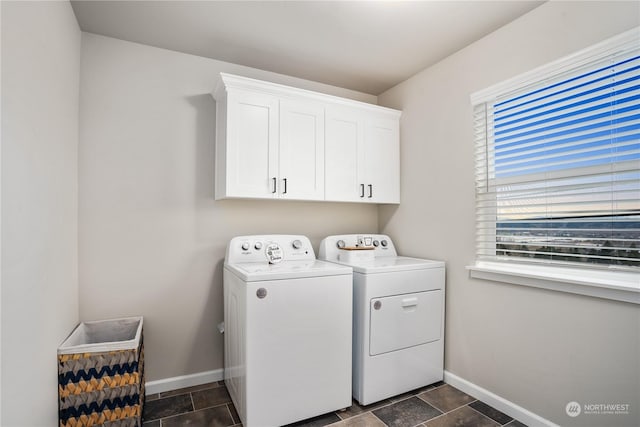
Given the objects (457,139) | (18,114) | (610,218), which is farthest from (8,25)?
(610,218)

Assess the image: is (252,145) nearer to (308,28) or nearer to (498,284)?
(308,28)

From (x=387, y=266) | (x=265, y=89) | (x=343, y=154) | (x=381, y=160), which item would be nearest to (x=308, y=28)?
(x=265, y=89)

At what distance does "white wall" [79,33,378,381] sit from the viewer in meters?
2.19

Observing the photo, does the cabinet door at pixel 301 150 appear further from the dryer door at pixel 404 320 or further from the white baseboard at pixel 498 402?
the white baseboard at pixel 498 402

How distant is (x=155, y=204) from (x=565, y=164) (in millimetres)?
2556

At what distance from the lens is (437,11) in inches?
76.8

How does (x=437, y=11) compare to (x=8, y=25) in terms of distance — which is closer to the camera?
(x=8, y=25)

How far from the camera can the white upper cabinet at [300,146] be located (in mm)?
2248

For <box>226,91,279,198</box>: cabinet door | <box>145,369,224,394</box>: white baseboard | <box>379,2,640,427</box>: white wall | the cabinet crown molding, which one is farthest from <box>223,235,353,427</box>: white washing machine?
the cabinet crown molding

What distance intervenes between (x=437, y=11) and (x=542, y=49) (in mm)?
634

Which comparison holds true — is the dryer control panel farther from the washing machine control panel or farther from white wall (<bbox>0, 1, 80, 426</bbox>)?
white wall (<bbox>0, 1, 80, 426</bbox>)

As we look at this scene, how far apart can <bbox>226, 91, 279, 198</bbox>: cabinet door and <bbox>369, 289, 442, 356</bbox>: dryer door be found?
1.08 metres

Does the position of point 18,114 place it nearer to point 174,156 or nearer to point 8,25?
point 8,25

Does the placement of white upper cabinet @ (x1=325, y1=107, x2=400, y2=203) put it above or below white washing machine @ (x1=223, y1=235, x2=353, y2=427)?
above
